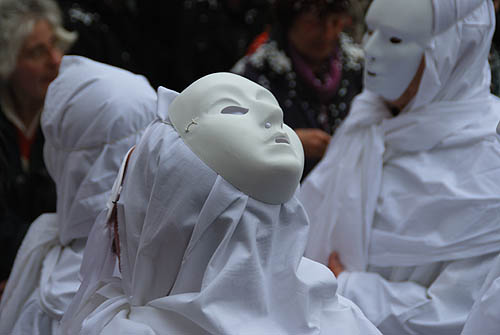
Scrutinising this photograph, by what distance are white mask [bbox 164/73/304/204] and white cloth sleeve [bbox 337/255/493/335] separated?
97cm

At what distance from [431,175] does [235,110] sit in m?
1.14

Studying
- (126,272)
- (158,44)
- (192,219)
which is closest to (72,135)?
(126,272)

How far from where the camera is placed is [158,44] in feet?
16.8

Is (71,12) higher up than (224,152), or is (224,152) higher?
(224,152)

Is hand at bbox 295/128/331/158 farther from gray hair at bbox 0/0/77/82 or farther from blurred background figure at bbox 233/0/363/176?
gray hair at bbox 0/0/77/82

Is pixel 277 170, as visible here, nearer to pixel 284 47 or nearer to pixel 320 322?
pixel 320 322

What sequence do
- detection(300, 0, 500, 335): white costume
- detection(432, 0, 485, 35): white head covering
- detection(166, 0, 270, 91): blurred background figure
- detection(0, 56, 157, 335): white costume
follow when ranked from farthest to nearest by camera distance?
detection(166, 0, 270, 91): blurred background figure
detection(432, 0, 485, 35): white head covering
detection(300, 0, 500, 335): white costume
detection(0, 56, 157, 335): white costume

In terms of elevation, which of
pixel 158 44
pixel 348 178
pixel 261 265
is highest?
pixel 261 265

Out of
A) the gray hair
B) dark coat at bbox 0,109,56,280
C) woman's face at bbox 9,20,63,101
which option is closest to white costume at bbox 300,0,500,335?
dark coat at bbox 0,109,56,280

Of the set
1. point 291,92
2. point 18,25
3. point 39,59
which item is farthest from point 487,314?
point 18,25

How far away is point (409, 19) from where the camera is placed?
8.14 feet

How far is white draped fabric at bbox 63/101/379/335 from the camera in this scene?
1.49m

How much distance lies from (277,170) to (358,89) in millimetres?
2578

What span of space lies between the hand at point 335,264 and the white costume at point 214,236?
91cm
